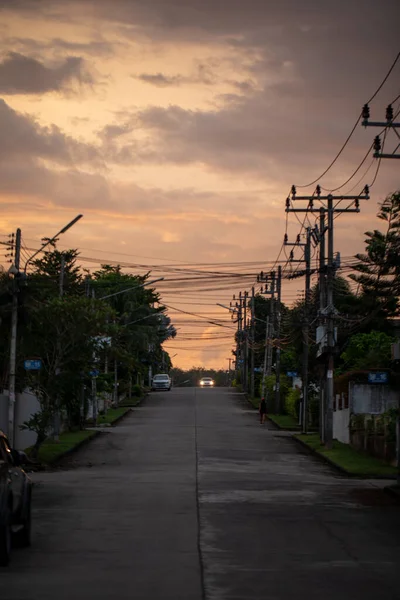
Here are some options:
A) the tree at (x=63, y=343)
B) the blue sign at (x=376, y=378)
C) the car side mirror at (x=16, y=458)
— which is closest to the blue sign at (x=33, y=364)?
the tree at (x=63, y=343)

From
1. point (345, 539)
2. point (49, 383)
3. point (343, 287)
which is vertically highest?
point (343, 287)

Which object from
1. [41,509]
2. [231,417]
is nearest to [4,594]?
[41,509]

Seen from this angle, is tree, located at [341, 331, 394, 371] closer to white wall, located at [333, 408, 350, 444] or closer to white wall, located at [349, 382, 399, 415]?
white wall, located at [333, 408, 350, 444]

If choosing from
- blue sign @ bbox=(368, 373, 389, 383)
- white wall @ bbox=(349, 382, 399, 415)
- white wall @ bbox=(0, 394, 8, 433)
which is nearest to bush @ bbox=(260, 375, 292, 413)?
white wall @ bbox=(349, 382, 399, 415)

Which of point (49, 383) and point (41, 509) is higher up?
point (49, 383)

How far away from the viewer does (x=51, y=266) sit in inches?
3447

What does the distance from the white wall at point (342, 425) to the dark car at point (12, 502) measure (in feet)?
107

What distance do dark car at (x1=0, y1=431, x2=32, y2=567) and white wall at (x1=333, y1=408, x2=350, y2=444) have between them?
32.7 metres

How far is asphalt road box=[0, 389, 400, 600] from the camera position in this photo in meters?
12.6

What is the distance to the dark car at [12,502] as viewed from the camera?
Answer: 44.1 feet

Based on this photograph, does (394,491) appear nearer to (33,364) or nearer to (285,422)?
(33,364)

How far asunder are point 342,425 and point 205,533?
32.1 metres

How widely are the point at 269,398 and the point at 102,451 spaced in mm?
36901

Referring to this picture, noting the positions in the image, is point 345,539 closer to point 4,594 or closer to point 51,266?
point 4,594
